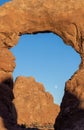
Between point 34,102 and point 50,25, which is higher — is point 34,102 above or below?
below

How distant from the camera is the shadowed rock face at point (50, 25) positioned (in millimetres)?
28078

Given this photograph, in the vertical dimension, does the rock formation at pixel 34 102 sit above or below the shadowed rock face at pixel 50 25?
below

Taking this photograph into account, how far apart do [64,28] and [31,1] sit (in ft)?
11.9

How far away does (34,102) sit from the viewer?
99500 millimetres

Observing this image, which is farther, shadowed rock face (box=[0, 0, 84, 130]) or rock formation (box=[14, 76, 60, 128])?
rock formation (box=[14, 76, 60, 128])

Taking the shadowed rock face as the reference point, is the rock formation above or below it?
below

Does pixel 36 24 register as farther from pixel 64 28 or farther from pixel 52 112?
pixel 52 112

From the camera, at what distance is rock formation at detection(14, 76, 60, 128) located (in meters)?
97.7

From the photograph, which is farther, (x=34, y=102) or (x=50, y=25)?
(x=34, y=102)

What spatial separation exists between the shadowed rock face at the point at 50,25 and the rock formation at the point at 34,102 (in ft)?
215

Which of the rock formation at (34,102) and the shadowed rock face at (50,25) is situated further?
the rock formation at (34,102)

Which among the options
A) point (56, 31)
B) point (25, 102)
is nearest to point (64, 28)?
point (56, 31)

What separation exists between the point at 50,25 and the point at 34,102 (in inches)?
2748

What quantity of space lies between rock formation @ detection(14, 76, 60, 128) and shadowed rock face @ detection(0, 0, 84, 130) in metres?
65.5
